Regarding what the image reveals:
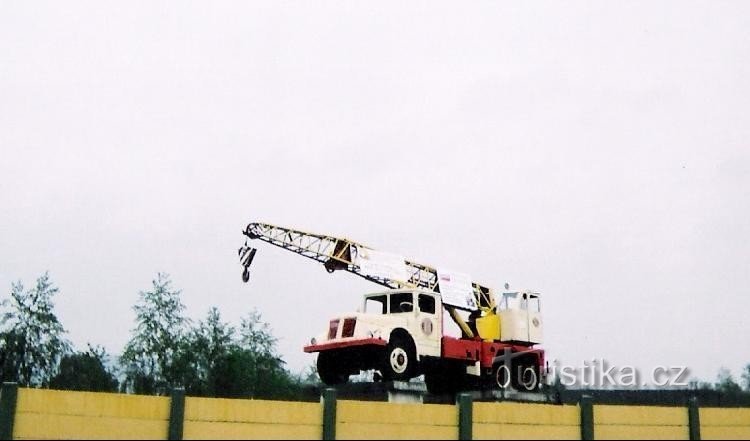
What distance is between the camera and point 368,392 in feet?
67.4

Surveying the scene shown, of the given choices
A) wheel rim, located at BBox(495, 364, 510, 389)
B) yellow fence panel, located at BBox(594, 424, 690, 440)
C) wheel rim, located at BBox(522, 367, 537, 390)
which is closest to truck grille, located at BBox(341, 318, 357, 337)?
wheel rim, located at BBox(495, 364, 510, 389)

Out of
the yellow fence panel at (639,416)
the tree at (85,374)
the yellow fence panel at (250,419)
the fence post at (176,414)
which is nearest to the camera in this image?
the fence post at (176,414)

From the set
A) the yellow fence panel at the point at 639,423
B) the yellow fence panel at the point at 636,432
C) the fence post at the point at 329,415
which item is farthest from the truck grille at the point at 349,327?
the yellow fence panel at the point at 636,432

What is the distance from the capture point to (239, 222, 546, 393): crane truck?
2042 centimetres

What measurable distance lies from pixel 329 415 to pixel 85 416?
13.9 ft

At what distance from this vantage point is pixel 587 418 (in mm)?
17203

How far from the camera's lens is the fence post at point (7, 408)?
13.0m

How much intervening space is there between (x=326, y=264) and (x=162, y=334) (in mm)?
24567

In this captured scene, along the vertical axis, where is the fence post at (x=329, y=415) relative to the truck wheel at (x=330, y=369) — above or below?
below

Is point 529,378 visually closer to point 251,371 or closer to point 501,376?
point 501,376

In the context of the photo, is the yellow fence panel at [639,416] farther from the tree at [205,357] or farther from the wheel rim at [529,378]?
the tree at [205,357]

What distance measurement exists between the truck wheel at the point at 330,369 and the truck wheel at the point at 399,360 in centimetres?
176

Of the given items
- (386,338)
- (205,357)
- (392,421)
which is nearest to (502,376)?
(386,338)

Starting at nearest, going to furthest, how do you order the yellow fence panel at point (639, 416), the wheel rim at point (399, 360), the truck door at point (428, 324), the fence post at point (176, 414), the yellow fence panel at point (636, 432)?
the fence post at point (176, 414) < the yellow fence panel at point (636, 432) < the yellow fence panel at point (639, 416) < the wheel rim at point (399, 360) < the truck door at point (428, 324)
